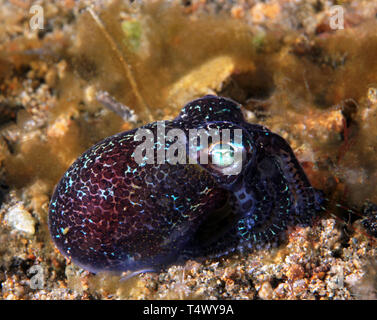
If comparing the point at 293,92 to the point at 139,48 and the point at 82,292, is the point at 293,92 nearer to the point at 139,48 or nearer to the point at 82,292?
the point at 139,48

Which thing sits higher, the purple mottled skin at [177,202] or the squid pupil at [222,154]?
the squid pupil at [222,154]

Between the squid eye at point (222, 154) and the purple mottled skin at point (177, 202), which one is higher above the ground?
the squid eye at point (222, 154)

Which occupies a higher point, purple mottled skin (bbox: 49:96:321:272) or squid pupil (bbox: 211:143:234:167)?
squid pupil (bbox: 211:143:234:167)

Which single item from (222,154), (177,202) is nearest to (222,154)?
(222,154)
